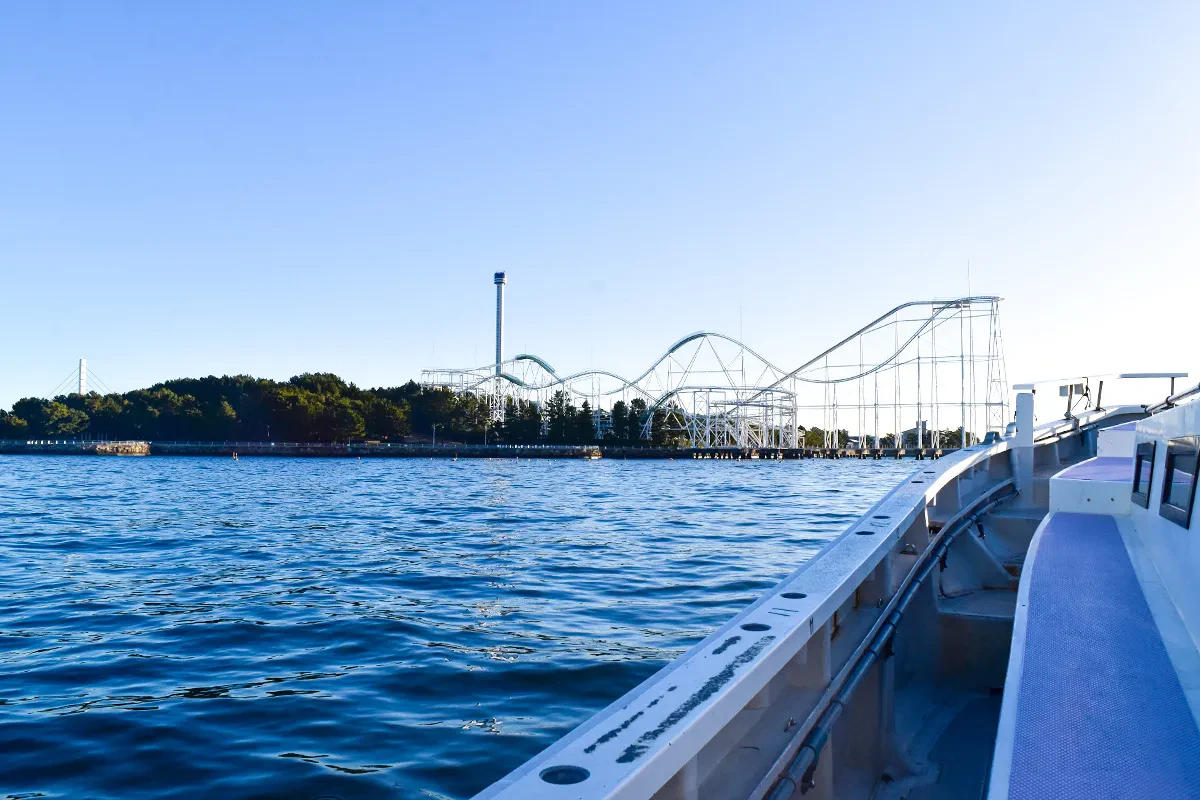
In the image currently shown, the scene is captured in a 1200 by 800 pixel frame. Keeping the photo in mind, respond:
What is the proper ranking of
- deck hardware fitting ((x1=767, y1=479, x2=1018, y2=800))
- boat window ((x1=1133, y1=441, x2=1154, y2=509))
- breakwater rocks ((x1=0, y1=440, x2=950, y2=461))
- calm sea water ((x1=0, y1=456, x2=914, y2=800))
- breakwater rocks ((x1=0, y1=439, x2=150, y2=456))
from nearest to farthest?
deck hardware fitting ((x1=767, y1=479, x2=1018, y2=800)), calm sea water ((x1=0, y1=456, x2=914, y2=800)), boat window ((x1=1133, y1=441, x2=1154, y2=509)), breakwater rocks ((x1=0, y1=440, x2=950, y2=461)), breakwater rocks ((x1=0, y1=439, x2=150, y2=456))

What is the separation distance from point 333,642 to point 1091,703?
623cm

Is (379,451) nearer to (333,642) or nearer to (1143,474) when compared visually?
(333,642)

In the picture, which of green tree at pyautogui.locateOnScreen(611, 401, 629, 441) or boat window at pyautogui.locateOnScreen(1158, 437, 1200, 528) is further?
green tree at pyautogui.locateOnScreen(611, 401, 629, 441)

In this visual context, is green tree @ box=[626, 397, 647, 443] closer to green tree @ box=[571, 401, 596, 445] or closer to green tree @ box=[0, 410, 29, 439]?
green tree @ box=[571, 401, 596, 445]

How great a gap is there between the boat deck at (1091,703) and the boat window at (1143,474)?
1243 millimetres

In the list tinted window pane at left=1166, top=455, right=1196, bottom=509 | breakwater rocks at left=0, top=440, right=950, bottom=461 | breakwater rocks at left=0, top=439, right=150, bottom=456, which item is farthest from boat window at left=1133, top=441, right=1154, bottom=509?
breakwater rocks at left=0, top=439, right=150, bottom=456

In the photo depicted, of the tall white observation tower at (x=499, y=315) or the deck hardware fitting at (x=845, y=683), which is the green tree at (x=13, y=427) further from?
the deck hardware fitting at (x=845, y=683)

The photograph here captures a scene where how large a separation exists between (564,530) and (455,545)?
2.88m

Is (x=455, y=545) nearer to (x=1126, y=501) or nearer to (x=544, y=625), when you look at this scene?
(x=544, y=625)

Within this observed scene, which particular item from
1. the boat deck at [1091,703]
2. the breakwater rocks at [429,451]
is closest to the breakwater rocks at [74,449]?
the breakwater rocks at [429,451]

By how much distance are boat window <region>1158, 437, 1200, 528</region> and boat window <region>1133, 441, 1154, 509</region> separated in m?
0.58

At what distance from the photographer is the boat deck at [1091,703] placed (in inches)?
76.7

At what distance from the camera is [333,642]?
722 cm

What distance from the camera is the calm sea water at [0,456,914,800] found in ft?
15.3
